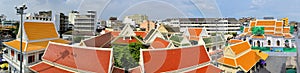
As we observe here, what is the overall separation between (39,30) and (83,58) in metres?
3.28

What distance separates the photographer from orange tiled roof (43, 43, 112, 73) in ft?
12.1

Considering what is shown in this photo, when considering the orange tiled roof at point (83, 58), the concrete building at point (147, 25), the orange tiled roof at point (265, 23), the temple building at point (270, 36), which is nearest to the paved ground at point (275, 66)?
the temple building at point (270, 36)

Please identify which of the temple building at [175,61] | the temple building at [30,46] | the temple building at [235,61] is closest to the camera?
the temple building at [175,61]

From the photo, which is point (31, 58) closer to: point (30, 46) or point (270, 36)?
point (30, 46)

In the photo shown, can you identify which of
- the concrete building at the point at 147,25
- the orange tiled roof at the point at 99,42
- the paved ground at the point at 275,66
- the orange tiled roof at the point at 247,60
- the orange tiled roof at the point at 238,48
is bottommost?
the paved ground at the point at 275,66

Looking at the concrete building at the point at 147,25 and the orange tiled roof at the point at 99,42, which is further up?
the concrete building at the point at 147,25

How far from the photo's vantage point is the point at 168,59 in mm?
3902

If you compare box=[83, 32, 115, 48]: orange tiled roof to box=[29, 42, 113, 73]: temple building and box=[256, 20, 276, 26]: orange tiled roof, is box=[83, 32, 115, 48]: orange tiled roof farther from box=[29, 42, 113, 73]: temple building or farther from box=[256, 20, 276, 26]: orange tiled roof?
box=[256, 20, 276, 26]: orange tiled roof

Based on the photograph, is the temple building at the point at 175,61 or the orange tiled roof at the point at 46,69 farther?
the orange tiled roof at the point at 46,69

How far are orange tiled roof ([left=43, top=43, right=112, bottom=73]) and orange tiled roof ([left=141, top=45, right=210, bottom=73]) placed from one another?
60 centimetres

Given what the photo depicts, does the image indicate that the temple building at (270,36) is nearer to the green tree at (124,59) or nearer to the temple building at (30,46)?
the green tree at (124,59)

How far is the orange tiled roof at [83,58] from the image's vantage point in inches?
145

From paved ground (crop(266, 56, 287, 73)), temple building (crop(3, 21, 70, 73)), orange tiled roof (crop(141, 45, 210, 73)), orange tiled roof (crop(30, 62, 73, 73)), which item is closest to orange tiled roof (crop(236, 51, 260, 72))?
paved ground (crop(266, 56, 287, 73))

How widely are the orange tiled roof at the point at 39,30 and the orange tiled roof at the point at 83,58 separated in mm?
1692
